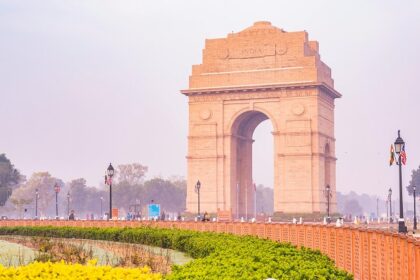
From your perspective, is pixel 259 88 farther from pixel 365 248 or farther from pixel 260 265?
pixel 260 265

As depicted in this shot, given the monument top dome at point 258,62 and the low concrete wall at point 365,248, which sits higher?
the monument top dome at point 258,62

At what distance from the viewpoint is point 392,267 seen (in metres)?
14.8

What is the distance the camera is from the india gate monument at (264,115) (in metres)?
74.9

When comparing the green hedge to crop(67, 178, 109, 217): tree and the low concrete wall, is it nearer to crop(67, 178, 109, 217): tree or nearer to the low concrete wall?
the low concrete wall

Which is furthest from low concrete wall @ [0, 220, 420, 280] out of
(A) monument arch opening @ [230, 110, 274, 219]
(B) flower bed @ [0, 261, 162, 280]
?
(A) monument arch opening @ [230, 110, 274, 219]

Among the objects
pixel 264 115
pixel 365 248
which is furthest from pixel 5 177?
pixel 365 248

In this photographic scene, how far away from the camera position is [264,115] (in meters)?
80.7

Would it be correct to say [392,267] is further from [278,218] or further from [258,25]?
[258,25]

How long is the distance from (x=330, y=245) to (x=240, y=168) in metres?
59.8

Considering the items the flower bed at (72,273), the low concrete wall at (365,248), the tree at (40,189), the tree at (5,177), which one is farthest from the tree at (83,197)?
the flower bed at (72,273)

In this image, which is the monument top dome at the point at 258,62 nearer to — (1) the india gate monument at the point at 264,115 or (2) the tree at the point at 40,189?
(1) the india gate monument at the point at 264,115

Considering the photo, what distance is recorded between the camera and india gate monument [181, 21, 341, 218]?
74.9m

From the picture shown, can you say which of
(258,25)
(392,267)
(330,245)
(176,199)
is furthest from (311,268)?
(176,199)

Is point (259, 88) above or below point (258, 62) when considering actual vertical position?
below
